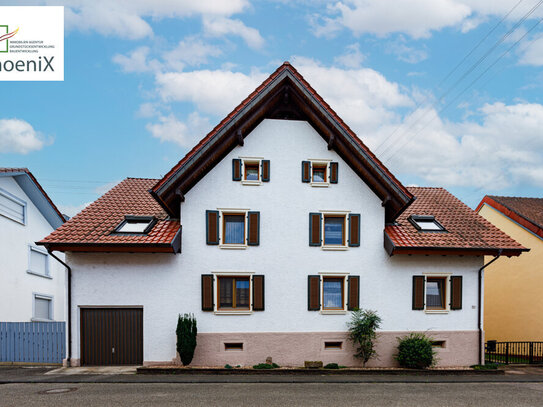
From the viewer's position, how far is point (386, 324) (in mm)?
15383

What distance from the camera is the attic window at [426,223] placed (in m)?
16.6

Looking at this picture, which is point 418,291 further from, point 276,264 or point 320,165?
point 320,165

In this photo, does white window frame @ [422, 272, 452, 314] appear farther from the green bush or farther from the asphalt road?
the asphalt road

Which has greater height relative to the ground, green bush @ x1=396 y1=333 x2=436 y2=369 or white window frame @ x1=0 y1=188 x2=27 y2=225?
white window frame @ x1=0 y1=188 x2=27 y2=225

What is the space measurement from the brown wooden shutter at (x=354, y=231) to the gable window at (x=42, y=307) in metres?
17.5

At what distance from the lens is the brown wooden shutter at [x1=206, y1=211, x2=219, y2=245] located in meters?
15.0

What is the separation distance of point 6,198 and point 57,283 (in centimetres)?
677

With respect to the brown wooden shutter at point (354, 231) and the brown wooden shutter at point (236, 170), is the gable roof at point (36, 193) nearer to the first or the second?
the brown wooden shutter at point (236, 170)

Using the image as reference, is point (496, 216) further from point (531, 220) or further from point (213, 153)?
point (213, 153)

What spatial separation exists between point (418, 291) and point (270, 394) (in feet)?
24.4

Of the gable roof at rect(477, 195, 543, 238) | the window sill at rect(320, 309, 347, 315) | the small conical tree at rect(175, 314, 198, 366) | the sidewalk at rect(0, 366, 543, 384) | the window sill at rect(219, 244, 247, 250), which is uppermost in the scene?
the gable roof at rect(477, 195, 543, 238)

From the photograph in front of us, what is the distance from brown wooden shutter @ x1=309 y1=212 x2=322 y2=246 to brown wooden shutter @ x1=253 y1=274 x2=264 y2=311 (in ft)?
7.57

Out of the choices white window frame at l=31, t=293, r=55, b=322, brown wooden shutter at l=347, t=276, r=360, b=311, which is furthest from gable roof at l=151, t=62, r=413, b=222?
white window frame at l=31, t=293, r=55, b=322

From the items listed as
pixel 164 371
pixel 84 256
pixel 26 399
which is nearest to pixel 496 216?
pixel 164 371
